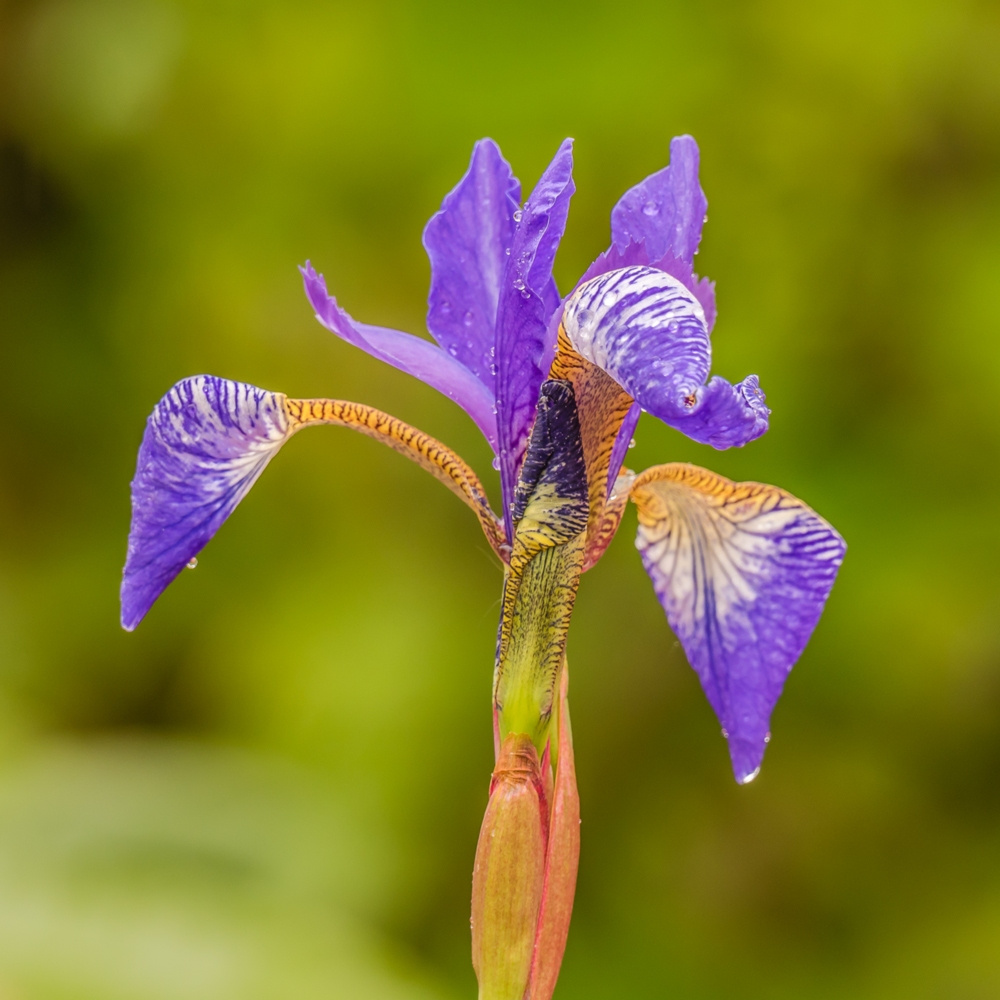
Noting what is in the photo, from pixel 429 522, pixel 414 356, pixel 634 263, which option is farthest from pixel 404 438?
pixel 429 522

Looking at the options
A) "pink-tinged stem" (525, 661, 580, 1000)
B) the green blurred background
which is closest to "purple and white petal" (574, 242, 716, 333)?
"pink-tinged stem" (525, 661, 580, 1000)

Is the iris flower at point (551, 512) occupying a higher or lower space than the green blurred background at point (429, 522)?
lower

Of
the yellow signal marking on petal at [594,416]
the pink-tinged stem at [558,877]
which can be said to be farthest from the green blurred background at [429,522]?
the yellow signal marking on petal at [594,416]

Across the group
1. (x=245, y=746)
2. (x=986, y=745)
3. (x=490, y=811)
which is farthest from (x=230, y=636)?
(x=490, y=811)

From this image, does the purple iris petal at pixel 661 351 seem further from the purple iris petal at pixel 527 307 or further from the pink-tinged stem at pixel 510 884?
the pink-tinged stem at pixel 510 884

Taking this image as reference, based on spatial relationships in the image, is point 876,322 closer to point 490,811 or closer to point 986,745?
point 986,745

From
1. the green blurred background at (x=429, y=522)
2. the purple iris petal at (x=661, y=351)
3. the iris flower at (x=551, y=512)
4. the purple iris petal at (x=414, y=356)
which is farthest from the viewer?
the green blurred background at (x=429, y=522)
